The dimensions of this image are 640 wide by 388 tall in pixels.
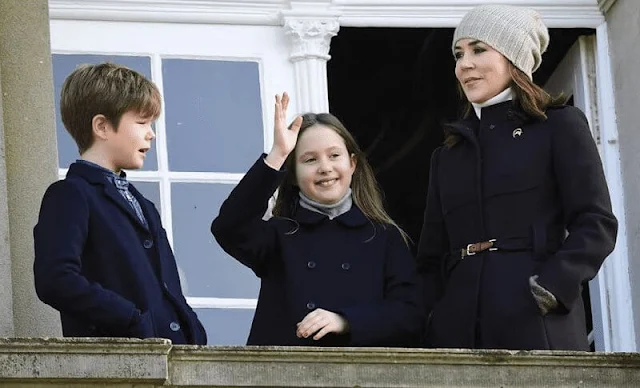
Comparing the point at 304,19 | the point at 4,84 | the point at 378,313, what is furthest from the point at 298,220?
the point at 304,19

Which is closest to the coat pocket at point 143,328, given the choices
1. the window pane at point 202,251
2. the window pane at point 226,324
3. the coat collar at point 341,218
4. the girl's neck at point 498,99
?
the coat collar at point 341,218

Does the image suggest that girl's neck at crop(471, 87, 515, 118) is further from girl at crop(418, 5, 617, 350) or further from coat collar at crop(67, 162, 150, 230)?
coat collar at crop(67, 162, 150, 230)

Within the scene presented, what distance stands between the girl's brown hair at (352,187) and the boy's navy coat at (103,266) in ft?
1.88

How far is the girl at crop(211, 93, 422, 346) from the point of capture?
8672 millimetres

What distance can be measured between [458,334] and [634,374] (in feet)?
2.33

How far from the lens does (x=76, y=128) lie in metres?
8.66

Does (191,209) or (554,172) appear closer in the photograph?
(554,172)

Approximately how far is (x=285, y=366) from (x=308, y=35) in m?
2.76

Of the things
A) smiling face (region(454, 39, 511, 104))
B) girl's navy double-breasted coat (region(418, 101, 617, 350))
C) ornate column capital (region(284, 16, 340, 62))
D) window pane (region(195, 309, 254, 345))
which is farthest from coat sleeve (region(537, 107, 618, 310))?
ornate column capital (region(284, 16, 340, 62))

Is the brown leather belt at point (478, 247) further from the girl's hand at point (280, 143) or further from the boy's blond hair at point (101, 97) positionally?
the boy's blond hair at point (101, 97)

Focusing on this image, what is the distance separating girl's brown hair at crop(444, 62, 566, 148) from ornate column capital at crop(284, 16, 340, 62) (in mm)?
1606

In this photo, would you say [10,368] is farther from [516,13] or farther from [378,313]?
[516,13]

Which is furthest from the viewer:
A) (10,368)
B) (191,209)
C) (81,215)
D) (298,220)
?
(191,209)

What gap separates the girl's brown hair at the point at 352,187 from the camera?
8977 mm
